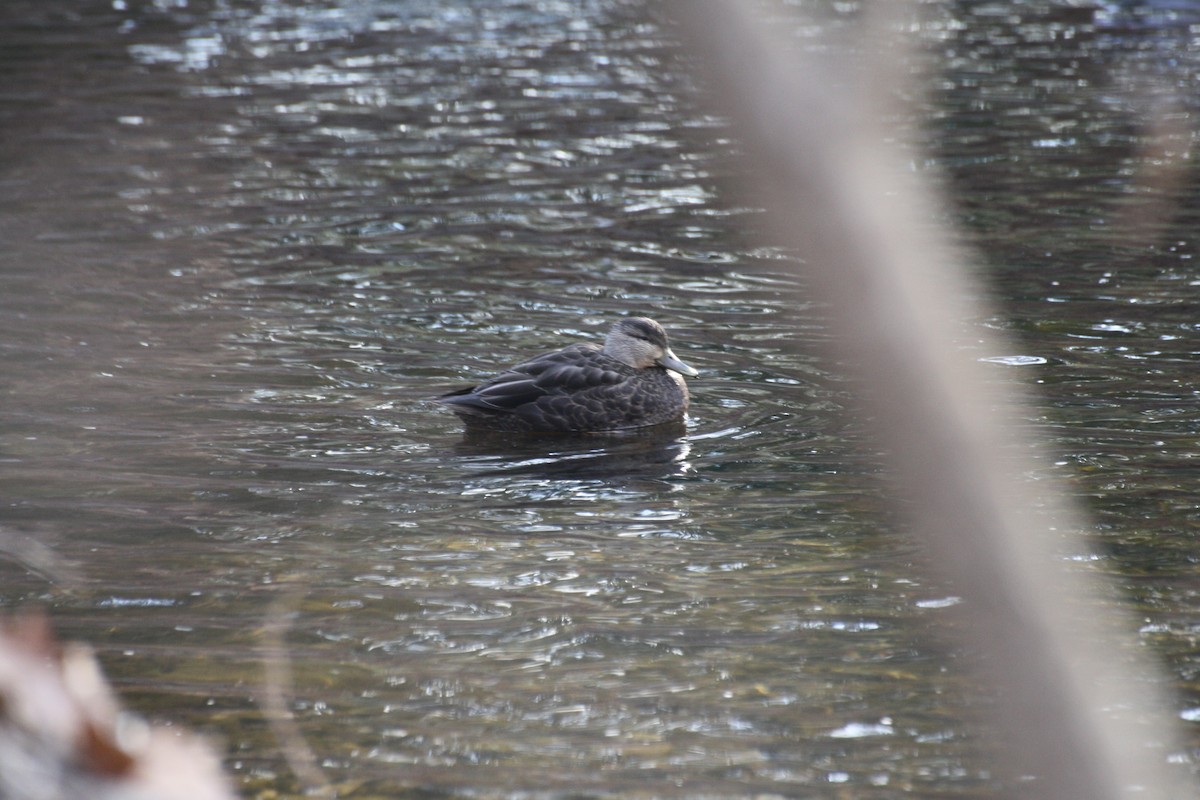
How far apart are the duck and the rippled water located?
211 millimetres

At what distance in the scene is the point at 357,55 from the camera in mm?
23391

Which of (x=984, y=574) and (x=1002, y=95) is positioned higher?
(x=984, y=574)

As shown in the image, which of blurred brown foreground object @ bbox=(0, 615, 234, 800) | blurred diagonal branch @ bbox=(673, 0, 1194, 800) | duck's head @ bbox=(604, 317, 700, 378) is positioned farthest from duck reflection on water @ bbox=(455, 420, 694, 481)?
blurred diagonal branch @ bbox=(673, 0, 1194, 800)

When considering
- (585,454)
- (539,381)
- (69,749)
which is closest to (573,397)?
(539,381)

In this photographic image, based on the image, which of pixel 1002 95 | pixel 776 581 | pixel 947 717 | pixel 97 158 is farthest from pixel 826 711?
pixel 1002 95

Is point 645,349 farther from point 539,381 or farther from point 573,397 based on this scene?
point 539,381

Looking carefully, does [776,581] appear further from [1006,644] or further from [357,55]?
[357,55]

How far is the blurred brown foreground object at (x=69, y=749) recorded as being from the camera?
7.50 ft

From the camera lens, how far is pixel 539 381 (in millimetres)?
9633

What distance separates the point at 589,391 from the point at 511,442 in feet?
2.03

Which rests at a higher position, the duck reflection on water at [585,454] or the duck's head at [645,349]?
the duck's head at [645,349]

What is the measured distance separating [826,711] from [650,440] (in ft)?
12.5

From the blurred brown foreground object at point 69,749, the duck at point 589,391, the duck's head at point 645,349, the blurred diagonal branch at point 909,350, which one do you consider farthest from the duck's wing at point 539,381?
the blurred diagonal branch at point 909,350

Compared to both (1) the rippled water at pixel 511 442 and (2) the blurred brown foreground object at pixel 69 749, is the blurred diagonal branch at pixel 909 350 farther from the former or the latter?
(1) the rippled water at pixel 511 442
